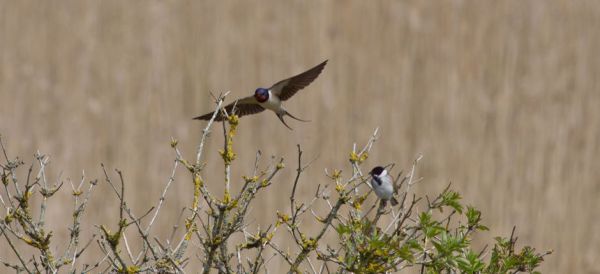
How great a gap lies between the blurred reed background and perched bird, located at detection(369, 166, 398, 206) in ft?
11.1

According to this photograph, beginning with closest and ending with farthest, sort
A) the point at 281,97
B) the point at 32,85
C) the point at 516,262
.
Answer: the point at 516,262 < the point at 281,97 < the point at 32,85

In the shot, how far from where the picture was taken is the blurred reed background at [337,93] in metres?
6.37

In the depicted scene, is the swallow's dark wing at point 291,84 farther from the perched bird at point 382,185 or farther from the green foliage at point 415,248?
the green foliage at point 415,248

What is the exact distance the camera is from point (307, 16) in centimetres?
653

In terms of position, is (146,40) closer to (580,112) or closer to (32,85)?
(32,85)

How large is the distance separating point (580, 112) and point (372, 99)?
1243 mm

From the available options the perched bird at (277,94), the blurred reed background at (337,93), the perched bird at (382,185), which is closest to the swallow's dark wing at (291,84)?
the perched bird at (277,94)

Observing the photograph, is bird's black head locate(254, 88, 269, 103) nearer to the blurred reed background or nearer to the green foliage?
the green foliage

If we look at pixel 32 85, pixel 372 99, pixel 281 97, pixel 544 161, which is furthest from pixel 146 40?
pixel 281 97

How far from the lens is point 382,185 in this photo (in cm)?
292

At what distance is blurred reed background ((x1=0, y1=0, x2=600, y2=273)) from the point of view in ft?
20.9

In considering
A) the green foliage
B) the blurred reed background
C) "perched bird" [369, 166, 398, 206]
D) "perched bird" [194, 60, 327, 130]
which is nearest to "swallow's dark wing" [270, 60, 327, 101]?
"perched bird" [194, 60, 327, 130]

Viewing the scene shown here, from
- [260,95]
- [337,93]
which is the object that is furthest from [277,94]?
[337,93]

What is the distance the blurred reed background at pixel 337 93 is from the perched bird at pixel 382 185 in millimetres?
3370
